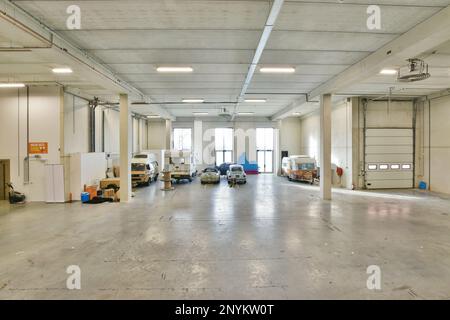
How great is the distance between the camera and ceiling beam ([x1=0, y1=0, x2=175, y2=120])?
16.1 feet

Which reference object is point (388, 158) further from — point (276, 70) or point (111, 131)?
point (111, 131)

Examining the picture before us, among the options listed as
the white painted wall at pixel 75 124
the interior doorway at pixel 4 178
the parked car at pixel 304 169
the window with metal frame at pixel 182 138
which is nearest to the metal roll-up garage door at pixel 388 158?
the parked car at pixel 304 169

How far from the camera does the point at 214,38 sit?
21.1ft

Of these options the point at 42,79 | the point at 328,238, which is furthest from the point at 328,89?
the point at 42,79

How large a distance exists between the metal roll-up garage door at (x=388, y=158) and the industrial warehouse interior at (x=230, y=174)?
3.3 inches

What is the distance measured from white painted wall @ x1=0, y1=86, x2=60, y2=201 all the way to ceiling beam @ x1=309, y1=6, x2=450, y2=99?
11.8 metres

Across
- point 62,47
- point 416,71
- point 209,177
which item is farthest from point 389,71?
point 209,177

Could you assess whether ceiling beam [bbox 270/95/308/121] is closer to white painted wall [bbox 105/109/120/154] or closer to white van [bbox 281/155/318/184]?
white van [bbox 281/155/318/184]

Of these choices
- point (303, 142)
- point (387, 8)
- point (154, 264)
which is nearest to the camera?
point (154, 264)

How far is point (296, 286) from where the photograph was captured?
3824 mm

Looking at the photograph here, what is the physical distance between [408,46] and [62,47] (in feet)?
28.5

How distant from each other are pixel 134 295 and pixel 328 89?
10.3 m

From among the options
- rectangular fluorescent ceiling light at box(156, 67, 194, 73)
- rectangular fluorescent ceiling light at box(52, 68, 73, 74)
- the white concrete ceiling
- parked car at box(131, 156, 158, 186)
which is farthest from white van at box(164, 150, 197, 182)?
rectangular fluorescent ceiling light at box(52, 68, 73, 74)
